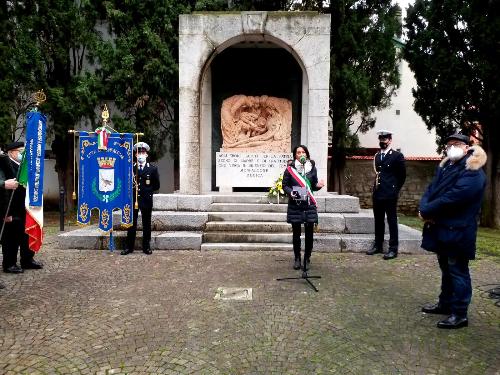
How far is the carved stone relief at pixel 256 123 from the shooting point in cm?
967

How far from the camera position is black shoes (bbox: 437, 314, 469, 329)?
3.89 meters

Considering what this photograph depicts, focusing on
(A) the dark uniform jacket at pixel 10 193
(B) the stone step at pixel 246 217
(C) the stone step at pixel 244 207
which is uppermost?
(A) the dark uniform jacket at pixel 10 193

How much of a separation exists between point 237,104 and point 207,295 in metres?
6.05

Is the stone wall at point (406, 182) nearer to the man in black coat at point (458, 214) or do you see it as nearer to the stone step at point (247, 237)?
the stone step at point (247, 237)

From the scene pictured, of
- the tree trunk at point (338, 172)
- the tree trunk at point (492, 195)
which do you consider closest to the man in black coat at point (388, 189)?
the tree trunk at point (338, 172)

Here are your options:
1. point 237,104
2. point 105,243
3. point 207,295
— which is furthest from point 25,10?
point 207,295

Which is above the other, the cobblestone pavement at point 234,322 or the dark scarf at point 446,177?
the dark scarf at point 446,177

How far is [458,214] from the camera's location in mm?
3924

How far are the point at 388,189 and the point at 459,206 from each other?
2.87 m

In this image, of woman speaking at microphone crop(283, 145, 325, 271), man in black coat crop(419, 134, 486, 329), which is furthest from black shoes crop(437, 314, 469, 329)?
woman speaking at microphone crop(283, 145, 325, 271)

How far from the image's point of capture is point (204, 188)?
9891 mm

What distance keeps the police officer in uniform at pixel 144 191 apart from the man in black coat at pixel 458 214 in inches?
174

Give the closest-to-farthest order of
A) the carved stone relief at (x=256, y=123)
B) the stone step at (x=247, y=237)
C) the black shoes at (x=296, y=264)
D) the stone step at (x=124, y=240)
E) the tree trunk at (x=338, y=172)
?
the black shoes at (x=296, y=264)
the stone step at (x=124, y=240)
the stone step at (x=247, y=237)
the carved stone relief at (x=256, y=123)
the tree trunk at (x=338, y=172)

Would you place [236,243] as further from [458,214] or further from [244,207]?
[458,214]
